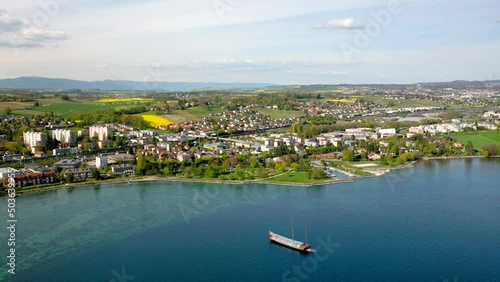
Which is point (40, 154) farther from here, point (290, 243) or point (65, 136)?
point (290, 243)

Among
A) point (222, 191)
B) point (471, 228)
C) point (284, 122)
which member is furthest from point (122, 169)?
point (284, 122)

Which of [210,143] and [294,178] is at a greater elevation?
[210,143]

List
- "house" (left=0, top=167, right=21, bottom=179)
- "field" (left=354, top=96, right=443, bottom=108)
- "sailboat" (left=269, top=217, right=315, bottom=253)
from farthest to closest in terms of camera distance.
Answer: "field" (left=354, top=96, right=443, bottom=108)
"house" (left=0, top=167, right=21, bottom=179)
"sailboat" (left=269, top=217, right=315, bottom=253)

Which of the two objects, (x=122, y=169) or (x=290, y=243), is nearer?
(x=290, y=243)

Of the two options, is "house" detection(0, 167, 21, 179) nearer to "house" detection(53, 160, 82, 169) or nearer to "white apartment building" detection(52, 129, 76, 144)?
"house" detection(53, 160, 82, 169)

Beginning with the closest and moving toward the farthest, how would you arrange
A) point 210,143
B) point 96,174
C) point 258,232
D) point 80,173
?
1. point 258,232
2. point 96,174
3. point 80,173
4. point 210,143

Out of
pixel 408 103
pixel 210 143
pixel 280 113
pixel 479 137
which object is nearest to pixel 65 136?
pixel 210 143

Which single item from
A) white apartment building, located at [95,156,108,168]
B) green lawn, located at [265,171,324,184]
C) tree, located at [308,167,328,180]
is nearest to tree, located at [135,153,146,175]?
white apartment building, located at [95,156,108,168]

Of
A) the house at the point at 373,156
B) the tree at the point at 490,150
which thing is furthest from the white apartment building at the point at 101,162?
the tree at the point at 490,150

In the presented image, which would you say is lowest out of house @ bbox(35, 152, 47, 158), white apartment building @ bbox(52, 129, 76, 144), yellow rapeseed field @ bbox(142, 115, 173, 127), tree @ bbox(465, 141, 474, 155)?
tree @ bbox(465, 141, 474, 155)
